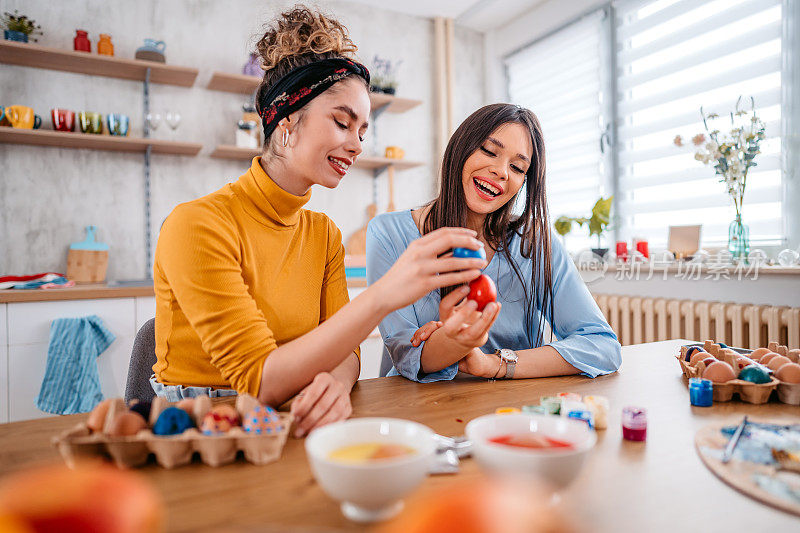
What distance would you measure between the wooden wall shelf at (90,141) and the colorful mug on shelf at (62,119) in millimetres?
62

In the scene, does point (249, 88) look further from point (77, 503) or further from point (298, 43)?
point (77, 503)

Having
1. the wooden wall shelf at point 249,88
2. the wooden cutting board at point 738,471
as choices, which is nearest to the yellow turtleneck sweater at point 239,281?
the wooden cutting board at point 738,471

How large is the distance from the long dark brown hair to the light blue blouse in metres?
0.02

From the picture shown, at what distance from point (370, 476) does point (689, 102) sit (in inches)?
123

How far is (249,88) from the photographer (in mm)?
3352

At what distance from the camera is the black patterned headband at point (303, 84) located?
46.6 inches

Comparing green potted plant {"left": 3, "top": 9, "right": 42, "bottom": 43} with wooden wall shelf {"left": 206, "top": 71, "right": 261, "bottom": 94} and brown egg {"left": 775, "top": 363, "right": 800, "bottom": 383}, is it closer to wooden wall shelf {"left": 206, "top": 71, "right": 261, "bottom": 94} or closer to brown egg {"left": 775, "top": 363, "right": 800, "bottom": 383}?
wooden wall shelf {"left": 206, "top": 71, "right": 261, "bottom": 94}

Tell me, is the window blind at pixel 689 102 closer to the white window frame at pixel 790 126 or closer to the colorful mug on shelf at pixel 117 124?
the white window frame at pixel 790 126

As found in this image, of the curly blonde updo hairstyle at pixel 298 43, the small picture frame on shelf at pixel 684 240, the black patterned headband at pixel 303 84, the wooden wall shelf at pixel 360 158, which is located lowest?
the small picture frame on shelf at pixel 684 240

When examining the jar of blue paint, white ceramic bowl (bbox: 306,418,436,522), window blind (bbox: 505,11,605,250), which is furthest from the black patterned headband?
window blind (bbox: 505,11,605,250)

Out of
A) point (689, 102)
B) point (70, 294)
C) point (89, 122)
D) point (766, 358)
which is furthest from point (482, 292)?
point (89, 122)

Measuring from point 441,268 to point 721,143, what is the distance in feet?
7.69

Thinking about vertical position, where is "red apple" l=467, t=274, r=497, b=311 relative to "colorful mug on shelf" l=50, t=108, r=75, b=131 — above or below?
below

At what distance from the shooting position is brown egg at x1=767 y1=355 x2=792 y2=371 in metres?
0.99
